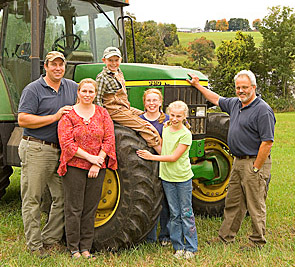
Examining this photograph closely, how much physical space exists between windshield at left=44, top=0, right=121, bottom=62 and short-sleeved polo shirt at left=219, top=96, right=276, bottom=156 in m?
2.01

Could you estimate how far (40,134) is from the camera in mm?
4082

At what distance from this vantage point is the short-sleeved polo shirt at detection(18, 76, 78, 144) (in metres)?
3.98

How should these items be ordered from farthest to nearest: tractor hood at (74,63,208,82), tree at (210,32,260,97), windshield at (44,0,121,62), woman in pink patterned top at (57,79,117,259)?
1. tree at (210,32,260,97)
2. windshield at (44,0,121,62)
3. tractor hood at (74,63,208,82)
4. woman in pink patterned top at (57,79,117,259)

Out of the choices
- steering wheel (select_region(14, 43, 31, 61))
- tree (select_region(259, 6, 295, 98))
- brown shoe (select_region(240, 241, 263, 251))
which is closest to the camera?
brown shoe (select_region(240, 241, 263, 251))

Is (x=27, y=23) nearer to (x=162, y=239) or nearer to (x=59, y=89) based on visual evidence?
(x=59, y=89)

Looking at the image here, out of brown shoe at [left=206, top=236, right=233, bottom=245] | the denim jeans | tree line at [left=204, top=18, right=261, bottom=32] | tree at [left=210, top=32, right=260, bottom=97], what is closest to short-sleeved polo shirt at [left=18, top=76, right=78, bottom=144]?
the denim jeans

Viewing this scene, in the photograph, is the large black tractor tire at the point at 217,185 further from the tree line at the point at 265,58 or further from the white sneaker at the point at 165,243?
the tree line at the point at 265,58

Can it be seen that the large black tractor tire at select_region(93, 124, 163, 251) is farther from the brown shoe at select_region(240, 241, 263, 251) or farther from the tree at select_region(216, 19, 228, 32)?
the tree at select_region(216, 19, 228, 32)

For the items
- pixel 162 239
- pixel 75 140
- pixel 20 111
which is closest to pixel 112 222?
pixel 162 239

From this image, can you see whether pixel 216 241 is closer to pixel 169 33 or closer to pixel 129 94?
pixel 129 94

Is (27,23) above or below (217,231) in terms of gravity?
above

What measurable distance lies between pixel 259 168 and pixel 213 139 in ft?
4.44

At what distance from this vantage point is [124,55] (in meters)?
5.92

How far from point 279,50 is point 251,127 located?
108 feet
